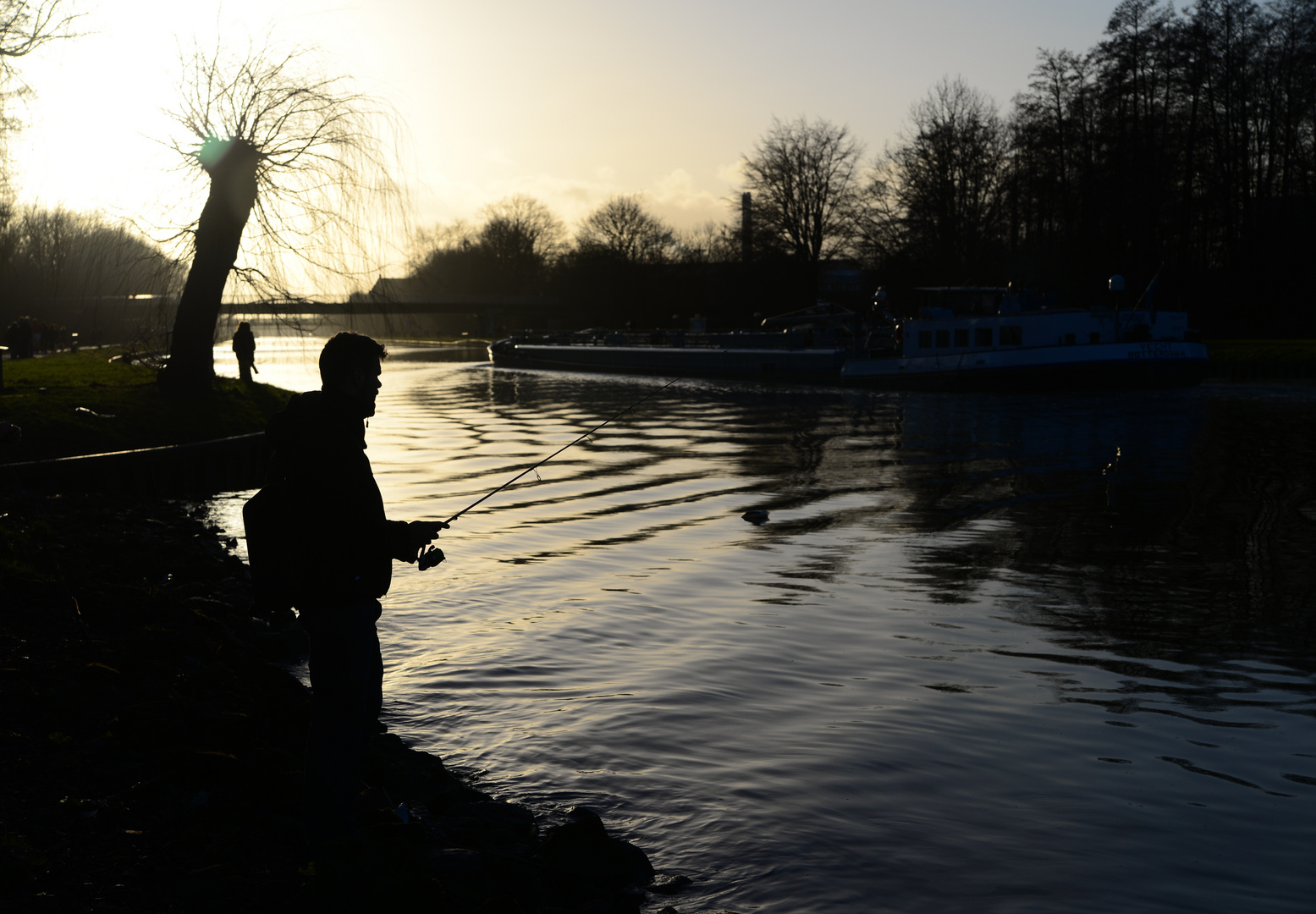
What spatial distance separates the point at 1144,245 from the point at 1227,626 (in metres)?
55.1

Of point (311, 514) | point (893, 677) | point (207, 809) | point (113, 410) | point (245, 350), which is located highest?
point (245, 350)

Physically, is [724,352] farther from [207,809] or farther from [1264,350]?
[207,809]

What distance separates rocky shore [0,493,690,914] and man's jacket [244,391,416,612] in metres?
0.76

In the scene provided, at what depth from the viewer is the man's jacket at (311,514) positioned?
423cm

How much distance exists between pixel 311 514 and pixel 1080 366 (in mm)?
38862

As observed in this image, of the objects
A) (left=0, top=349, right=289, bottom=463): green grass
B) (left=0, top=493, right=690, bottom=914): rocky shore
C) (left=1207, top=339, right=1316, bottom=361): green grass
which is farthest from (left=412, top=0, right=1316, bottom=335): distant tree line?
(left=0, top=493, right=690, bottom=914): rocky shore

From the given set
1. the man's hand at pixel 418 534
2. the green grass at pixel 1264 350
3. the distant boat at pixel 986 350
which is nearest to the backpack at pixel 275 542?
the man's hand at pixel 418 534

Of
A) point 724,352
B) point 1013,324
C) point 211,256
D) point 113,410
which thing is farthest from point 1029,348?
point 113,410

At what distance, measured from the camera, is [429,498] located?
16.4 meters

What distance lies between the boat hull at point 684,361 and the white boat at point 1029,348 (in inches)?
202

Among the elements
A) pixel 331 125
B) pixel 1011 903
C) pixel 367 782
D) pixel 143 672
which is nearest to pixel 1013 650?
pixel 1011 903

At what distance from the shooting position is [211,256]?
22109 mm

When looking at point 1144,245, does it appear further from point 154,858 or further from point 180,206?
point 154,858

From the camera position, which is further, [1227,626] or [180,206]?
[180,206]
